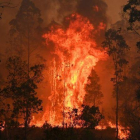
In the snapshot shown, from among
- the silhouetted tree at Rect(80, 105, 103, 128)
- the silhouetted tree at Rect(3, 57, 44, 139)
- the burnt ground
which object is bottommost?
the burnt ground

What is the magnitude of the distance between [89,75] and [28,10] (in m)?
21.0

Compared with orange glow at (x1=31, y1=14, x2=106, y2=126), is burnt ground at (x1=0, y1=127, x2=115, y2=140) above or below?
below

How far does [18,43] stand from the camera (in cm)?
3366

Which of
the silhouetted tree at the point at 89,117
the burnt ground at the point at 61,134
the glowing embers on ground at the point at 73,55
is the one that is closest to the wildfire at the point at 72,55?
the glowing embers on ground at the point at 73,55

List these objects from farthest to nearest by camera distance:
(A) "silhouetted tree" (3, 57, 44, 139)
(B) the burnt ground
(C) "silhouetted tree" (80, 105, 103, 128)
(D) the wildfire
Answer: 1. (D) the wildfire
2. (C) "silhouetted tree" (80, 105, 103, 128)
3. (A) "silhouetted tree" (3, 57, 44, 139)
4. (B) the burnt ground

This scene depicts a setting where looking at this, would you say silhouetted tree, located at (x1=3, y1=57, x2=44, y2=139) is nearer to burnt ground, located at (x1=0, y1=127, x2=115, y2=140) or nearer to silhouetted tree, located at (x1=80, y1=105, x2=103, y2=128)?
burnt ground, located at (x1=0, y1=127, x2=115, y2=140)

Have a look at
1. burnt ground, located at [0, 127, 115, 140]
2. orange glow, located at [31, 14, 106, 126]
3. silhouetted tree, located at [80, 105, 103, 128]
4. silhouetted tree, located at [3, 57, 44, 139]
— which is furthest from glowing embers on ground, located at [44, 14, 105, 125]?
silhouetted tree, located at [3, 57, 44, 139]

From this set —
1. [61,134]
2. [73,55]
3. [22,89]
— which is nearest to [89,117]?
[22,89]

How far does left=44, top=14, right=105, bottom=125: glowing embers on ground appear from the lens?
45.0 m

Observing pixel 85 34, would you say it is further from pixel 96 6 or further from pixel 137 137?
pixel 137 137

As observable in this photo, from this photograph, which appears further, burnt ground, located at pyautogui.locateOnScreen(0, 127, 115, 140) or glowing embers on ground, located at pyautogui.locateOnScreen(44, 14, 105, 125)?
glowing embers on ground, located at pyautogui.locateOnScreen(44, 14, 105, 125)

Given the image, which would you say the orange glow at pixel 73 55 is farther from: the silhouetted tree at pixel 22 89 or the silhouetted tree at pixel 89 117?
the silhouetted tree at pixel 22 89

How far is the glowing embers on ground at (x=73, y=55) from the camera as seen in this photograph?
4503 centimetres

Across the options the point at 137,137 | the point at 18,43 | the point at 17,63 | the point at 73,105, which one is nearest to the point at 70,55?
the point at 73,105
